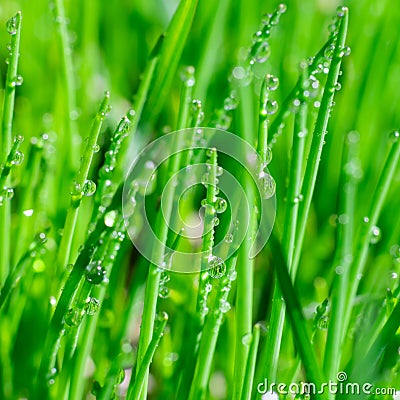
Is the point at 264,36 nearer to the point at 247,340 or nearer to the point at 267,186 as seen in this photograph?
the point at 267,186

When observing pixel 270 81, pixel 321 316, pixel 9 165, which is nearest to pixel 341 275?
pixel 321 316

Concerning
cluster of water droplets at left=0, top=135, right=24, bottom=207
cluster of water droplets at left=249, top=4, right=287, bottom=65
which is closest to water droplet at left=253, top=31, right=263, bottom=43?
cluster of water droplets at left=249, top=4, right=287, bottom=65

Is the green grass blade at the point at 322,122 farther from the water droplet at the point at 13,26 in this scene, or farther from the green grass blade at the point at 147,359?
the water droplet at the point at 13,26

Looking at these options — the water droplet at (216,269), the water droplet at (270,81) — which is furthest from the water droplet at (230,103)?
the water droplet at (216,269)

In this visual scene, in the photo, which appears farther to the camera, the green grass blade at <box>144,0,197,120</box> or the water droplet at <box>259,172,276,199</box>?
the green grass blade at <box>144,0,197,120</box>

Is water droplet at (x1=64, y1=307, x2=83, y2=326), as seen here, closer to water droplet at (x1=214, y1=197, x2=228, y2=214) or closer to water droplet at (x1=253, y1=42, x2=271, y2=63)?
water droplet at (x1=214, y1=197, x2=228, y2=214)

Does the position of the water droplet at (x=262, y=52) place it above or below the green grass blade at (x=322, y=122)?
above
